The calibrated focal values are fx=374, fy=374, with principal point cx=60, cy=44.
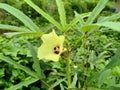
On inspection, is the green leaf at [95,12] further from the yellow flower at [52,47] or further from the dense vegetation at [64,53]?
the yellow flower at [52,47]

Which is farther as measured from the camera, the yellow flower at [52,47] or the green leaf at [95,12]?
the green leaf at [95,12]

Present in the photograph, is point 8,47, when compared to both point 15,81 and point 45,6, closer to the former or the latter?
point 15,81

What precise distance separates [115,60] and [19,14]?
33 cm

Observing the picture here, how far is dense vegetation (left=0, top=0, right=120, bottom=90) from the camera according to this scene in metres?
1.11

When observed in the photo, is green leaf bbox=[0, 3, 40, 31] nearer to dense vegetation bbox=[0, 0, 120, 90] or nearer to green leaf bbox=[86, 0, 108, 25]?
dense vegetation bbox=[0, 0, 120, 90]

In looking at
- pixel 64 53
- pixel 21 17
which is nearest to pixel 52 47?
pixel 64 53

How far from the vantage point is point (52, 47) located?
106 cm

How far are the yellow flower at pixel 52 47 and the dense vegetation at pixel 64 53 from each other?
0.03m

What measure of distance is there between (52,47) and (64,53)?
6 cm

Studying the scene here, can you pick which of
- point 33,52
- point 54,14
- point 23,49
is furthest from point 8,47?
point 54,14

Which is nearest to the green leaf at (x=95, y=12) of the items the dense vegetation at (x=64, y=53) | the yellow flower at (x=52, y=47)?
the dense vegetation at (x=64, y=53)

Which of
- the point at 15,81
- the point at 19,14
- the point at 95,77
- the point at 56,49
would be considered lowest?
the point at 15,81

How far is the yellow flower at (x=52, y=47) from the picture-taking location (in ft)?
3.41

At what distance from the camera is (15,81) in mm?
2457
